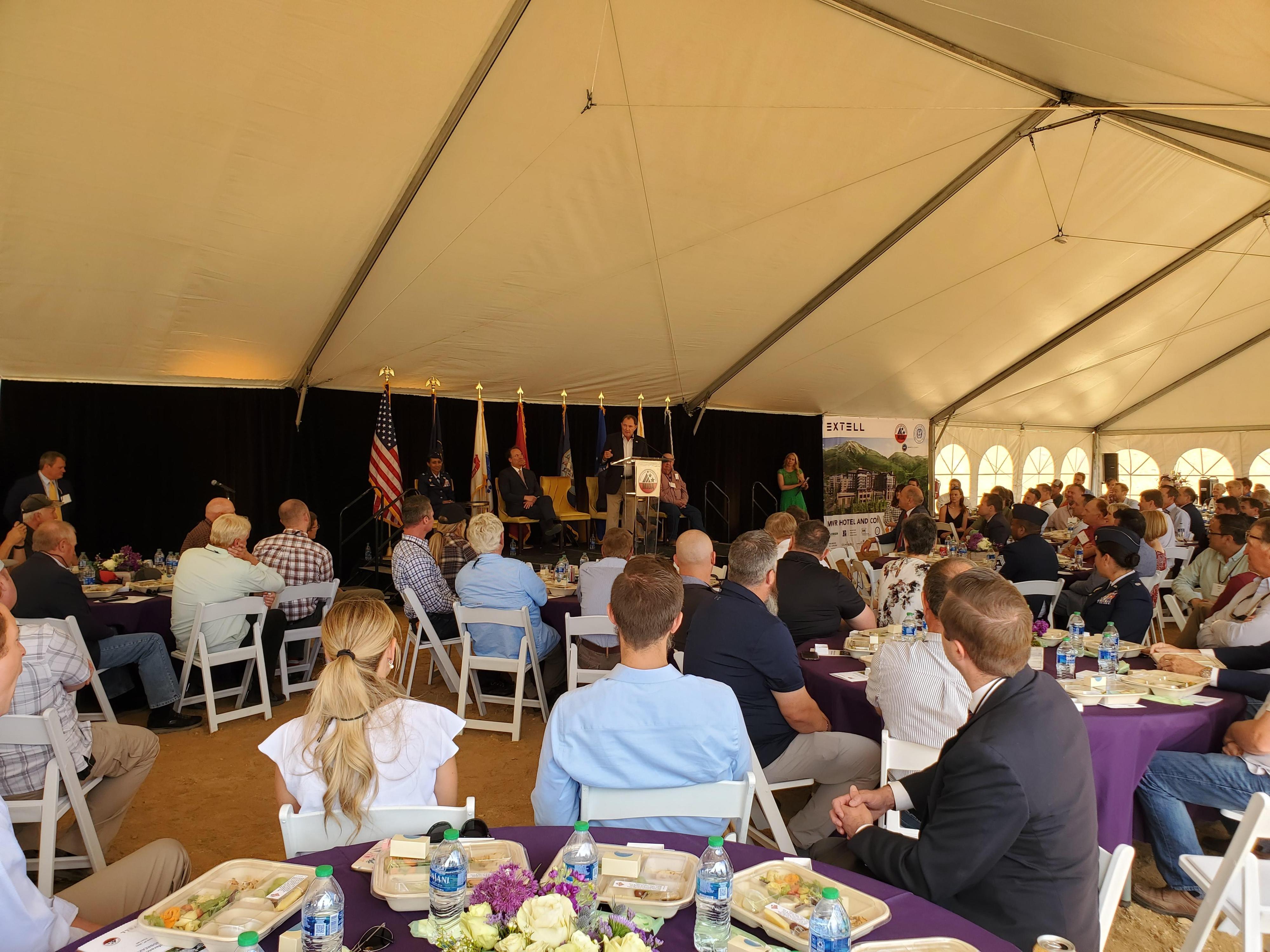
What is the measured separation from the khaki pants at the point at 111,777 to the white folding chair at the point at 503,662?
5.93 feet

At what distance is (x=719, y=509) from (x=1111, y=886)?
12.6 meters

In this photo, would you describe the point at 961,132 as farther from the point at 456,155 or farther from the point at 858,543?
the point at 858,543

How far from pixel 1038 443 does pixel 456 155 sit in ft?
50.2

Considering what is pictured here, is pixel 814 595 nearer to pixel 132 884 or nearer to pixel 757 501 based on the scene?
pixel 132 884

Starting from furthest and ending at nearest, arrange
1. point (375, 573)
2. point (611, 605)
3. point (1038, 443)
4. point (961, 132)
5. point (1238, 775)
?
point (1038, 443) < point (375, 573) < point (961, 132) < point (1238, 775) < point (611, 605)

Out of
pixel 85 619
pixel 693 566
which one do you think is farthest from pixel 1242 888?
pixel 85 619

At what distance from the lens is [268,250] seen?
7.08 meters

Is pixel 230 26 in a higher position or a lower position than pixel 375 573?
higher

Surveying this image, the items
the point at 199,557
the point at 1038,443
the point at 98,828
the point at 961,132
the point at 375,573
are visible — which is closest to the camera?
the point at 98,828

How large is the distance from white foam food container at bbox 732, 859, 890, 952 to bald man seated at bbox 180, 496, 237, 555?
17.7ft

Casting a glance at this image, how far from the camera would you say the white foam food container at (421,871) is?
1.61m

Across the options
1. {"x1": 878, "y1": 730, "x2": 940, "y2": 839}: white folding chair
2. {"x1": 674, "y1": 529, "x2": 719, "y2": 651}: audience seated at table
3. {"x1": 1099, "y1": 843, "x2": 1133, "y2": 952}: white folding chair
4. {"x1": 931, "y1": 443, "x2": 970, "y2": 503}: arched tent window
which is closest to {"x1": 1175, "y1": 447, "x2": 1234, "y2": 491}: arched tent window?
{"x1": 931, "y1": 443, "x2": 970, "y2": 503}: arched tent window

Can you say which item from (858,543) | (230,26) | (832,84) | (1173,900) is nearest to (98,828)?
(1173,900)

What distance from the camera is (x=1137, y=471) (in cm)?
1816
